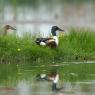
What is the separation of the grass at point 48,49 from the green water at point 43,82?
0.43 meters

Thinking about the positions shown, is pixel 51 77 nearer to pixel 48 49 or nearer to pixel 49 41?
pixel 48 49

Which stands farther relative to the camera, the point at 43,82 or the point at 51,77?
the point at 51,77

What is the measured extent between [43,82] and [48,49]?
3804mm

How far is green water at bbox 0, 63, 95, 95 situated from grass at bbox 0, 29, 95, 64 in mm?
427

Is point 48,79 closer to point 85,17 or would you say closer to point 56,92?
point 56,92

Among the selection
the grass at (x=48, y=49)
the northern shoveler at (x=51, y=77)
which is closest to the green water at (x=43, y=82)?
the northern shoveler at (x=51, y=77)

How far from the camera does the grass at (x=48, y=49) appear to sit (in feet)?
60.1

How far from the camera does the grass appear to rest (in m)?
18.3

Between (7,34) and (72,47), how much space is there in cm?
180

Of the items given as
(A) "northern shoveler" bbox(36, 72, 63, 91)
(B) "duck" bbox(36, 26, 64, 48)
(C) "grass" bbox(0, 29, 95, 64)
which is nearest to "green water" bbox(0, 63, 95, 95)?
(A) "northern shoveler" bbox(36, 72, 63, 91)

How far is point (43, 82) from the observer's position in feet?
49.5

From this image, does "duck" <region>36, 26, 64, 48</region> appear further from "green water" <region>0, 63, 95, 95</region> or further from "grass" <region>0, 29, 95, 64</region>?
"green water" <region>0, 63, 95, 95</region>

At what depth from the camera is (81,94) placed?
13.2 m

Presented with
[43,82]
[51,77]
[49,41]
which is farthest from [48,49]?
[43,82]
